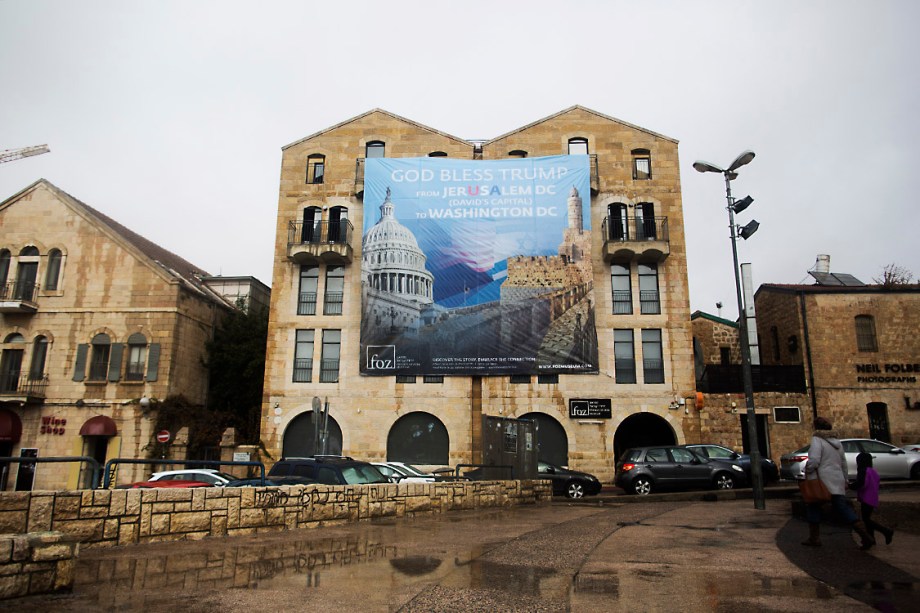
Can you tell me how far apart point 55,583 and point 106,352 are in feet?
90.5

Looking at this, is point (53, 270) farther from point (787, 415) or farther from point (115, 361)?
point (787, 415)

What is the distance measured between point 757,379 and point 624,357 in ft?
19.3

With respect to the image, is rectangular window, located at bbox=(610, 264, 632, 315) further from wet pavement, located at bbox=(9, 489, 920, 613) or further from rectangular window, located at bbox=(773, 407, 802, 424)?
wet pavement, located at bbox=(9, 489, 920, 613)

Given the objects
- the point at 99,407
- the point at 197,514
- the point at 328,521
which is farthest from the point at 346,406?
the point at 197,514

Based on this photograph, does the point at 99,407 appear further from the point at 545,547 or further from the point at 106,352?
the point at 545,547

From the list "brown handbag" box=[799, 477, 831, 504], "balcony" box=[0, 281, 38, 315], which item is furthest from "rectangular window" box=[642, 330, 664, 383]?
"balcony" box=[0, 281, 38, 315]

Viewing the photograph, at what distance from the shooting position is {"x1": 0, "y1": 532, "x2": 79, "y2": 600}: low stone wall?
5574 mm

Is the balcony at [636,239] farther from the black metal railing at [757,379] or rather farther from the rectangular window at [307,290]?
the rectangular window at [307,290]

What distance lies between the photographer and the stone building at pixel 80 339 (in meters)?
29.1

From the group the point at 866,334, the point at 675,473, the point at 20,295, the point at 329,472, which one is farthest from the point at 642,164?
the point at 20,295

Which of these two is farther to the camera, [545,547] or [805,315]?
[805,315]

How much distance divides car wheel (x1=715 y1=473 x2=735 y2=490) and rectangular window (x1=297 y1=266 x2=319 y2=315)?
59.8ft

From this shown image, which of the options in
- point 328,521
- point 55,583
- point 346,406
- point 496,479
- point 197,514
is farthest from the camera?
point 346,406

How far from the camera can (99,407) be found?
96.5 feet
